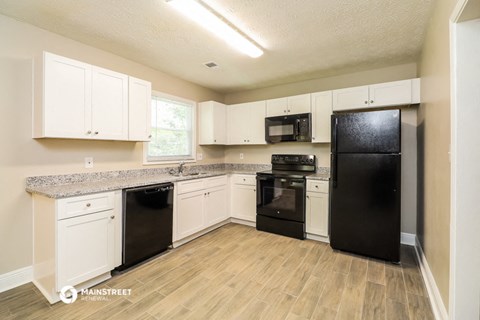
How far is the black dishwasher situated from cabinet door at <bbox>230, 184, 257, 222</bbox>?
137cm

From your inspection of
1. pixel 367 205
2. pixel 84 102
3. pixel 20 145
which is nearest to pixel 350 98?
pixel 367 205

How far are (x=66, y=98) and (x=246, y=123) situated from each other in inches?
105

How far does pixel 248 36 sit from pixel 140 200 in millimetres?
2116

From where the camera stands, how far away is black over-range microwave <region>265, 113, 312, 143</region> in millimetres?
3463

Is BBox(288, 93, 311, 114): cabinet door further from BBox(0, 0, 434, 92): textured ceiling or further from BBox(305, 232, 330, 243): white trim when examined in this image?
BBox(305, 232, 330, 243): white trim

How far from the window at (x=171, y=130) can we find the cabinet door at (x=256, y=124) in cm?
100

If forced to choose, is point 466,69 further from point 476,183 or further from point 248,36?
point 248,36

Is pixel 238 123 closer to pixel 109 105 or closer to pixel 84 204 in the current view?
pixel 109 105

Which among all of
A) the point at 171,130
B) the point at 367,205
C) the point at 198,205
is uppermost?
the point at 171,130

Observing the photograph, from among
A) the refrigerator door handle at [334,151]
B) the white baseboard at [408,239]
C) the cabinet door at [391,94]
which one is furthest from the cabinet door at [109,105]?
the white baseboard at [408,239]

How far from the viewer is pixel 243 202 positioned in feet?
12.8

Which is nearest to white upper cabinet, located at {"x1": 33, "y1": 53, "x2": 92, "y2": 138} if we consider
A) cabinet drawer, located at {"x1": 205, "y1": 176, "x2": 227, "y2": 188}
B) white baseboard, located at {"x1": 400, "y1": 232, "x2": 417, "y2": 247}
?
cabinet drawer, located at {"x1": 205, "y1": 176, "x2": 227, "y2": 188}

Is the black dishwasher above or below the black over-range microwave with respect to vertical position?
below

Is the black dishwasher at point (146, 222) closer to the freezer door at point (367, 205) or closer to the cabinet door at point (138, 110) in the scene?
the cabinet door at point (138, 110)
